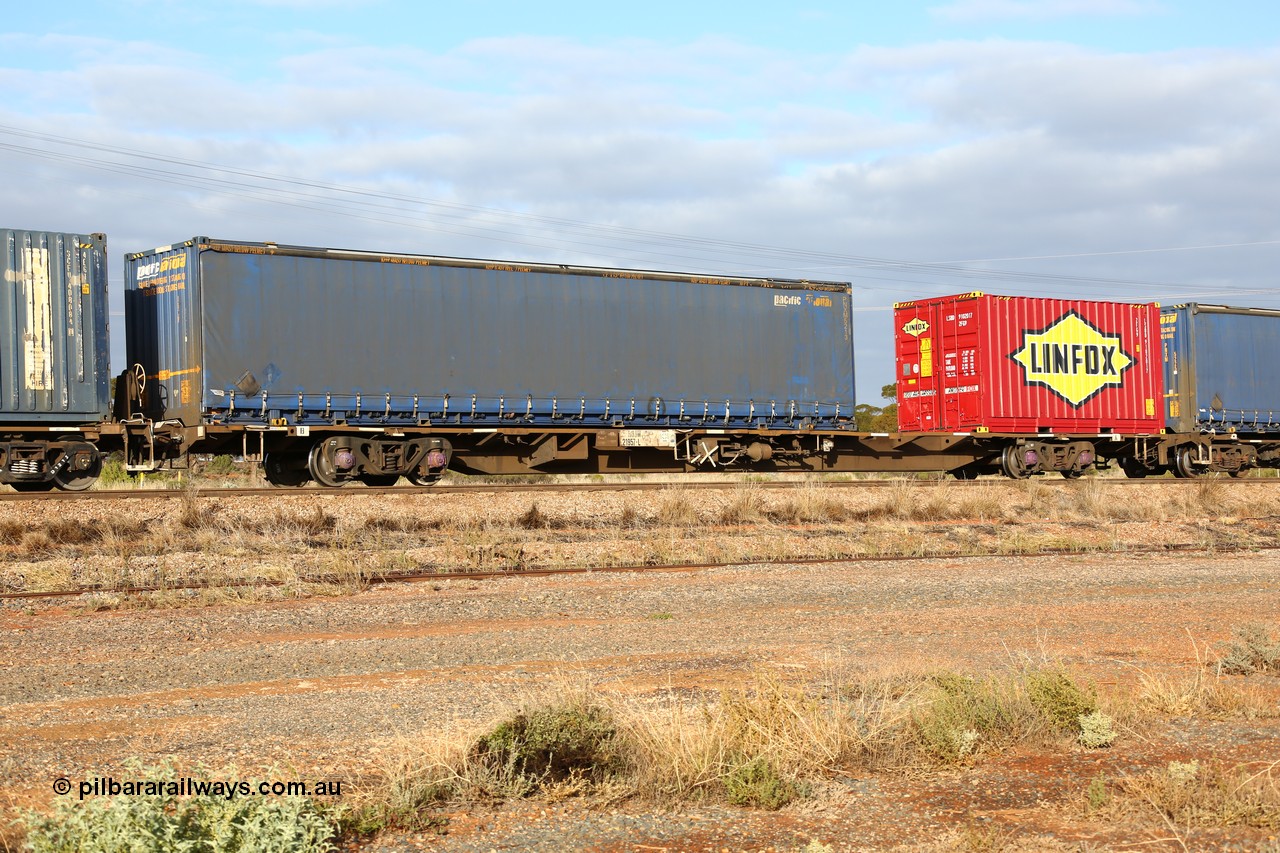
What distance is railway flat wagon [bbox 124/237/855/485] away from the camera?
59.7ft

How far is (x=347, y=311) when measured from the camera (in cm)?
1897

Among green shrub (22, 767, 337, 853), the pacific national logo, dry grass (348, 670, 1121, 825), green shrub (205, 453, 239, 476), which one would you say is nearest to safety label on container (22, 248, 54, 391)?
dry grass (348, 670, 1121, 825)

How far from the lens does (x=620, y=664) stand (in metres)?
8.25

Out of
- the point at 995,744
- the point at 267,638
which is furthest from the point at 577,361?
the point at 995,744

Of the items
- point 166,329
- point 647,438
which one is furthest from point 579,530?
point 166,329

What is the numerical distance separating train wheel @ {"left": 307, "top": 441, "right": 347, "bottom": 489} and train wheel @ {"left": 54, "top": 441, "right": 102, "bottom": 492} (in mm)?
3029

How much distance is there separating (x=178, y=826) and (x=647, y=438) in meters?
16.6

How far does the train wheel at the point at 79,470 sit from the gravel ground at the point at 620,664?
721cm

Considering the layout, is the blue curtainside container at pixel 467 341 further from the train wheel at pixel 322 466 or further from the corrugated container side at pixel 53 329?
the corrugated container side at pixel 53 329

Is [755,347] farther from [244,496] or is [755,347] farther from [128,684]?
[128,684]

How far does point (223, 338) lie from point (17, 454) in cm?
324

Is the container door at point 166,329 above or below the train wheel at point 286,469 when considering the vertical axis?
above

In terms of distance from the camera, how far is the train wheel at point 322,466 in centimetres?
1867

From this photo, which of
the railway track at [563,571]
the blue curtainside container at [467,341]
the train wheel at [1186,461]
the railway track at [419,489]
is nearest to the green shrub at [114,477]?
the railway track at [419,489]
